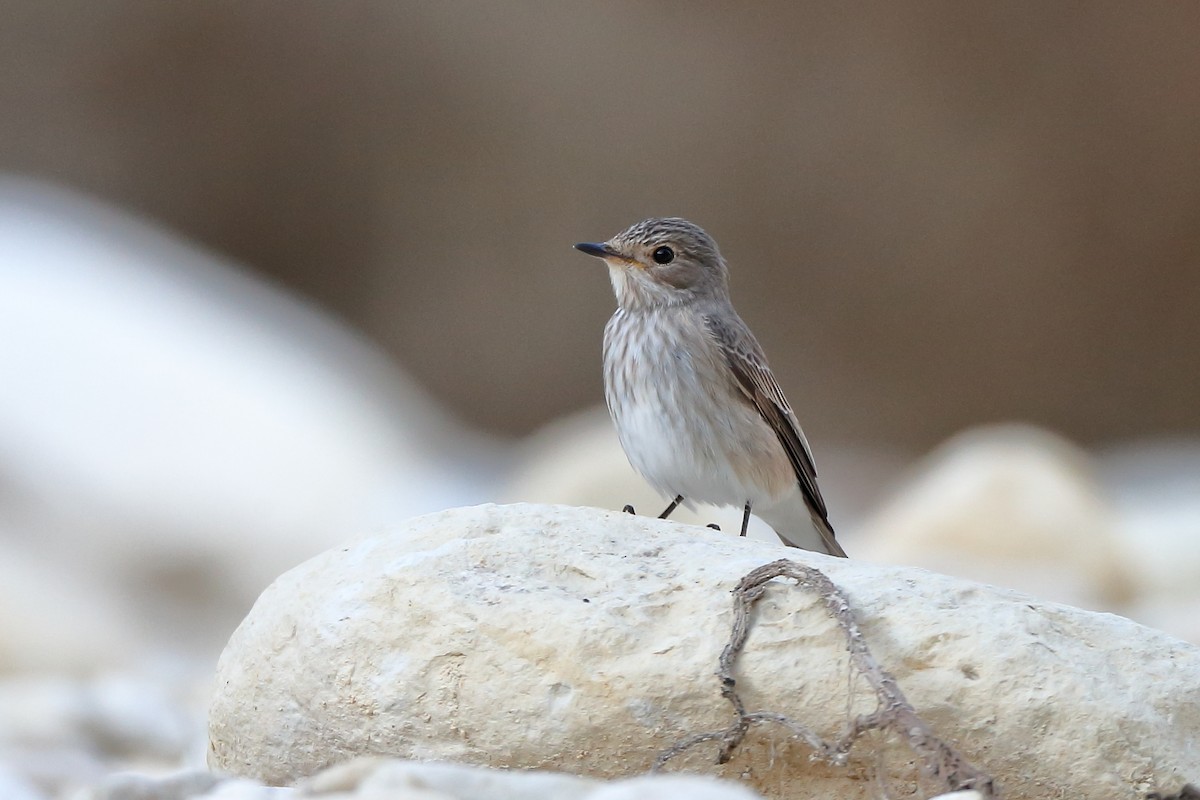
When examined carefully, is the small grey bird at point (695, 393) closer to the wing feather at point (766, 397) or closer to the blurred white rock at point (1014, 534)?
the wing feather at point (766, 397)

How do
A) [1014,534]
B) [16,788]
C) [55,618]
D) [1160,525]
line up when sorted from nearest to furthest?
[16,788] → [55,618] → [1014,534] → [1160,525]

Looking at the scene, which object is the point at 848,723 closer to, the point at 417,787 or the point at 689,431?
the point at 417,787

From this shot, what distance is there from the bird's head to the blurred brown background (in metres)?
7.64

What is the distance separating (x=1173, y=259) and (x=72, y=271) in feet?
33.9

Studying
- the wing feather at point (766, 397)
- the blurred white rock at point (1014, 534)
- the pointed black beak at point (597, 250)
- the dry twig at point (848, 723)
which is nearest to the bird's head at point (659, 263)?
the pointed black beak at point (597, 250)

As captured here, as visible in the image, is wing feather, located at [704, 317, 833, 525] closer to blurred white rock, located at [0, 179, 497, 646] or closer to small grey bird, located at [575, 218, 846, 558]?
small grey bird, located at [575, 218, 846, 558]

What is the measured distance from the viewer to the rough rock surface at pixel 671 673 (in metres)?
3.27

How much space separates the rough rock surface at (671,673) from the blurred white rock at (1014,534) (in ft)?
17.4

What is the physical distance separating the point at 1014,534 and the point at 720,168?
601 centimetres

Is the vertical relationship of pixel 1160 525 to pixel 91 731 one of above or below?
above

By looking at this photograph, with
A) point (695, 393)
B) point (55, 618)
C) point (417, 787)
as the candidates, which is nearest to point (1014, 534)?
point (695, 393)

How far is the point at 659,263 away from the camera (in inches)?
233

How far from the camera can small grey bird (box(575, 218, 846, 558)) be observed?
541 centimetres

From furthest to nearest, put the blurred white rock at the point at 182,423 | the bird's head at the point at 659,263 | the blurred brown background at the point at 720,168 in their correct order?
the blurred brown background at the point at 720,168 < the blurred white rock at the point at 182,423 < the bird's head at the point at 659,263
